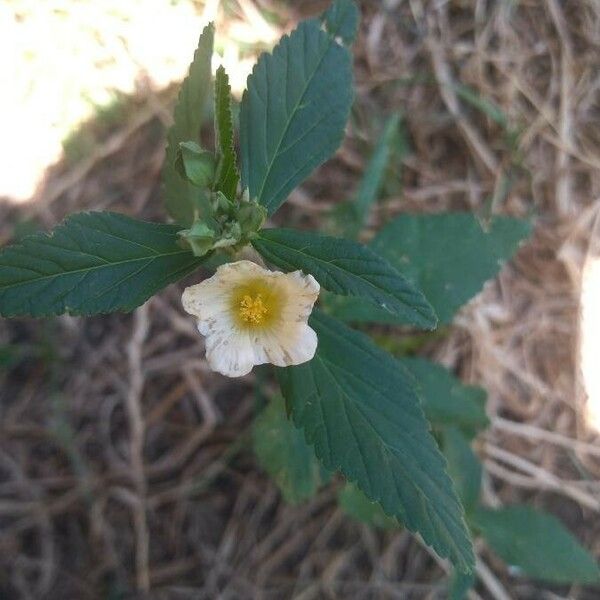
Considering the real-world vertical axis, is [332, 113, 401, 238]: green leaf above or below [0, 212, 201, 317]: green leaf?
above

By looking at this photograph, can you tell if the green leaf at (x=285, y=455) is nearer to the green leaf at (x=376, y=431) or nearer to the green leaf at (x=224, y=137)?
the green leaf at (x=376, y=431)

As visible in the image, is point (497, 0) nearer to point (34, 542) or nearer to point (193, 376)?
point (193, 376)

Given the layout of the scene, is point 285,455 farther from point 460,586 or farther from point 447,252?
point 447,252

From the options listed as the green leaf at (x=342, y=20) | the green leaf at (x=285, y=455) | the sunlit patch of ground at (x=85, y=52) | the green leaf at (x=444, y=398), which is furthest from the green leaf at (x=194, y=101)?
the sunlit patch of ground at (x=85, y=52)

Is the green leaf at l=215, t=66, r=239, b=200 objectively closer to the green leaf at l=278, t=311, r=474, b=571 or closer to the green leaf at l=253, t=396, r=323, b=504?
the green leaf at l=278, t=311, r=474, b=571

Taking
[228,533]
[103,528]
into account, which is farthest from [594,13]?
[103,528]

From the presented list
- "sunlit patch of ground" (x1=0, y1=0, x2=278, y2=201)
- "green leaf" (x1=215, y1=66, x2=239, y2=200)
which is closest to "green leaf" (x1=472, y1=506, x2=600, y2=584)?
"green leaf" (x1=215, y1=66, x2=239, y2=200)
